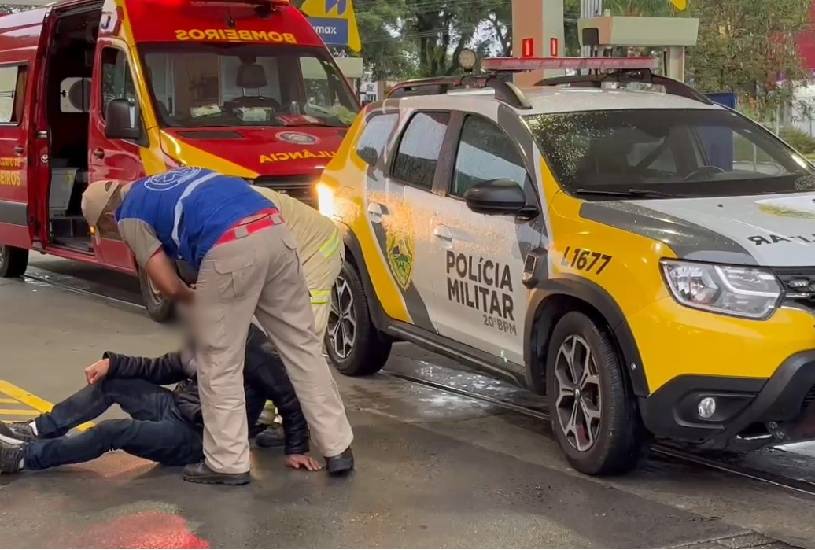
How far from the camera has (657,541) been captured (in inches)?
186

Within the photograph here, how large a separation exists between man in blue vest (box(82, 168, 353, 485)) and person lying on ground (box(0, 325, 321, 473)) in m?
0.16

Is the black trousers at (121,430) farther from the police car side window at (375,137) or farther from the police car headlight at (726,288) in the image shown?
the police car side window at (375,137)

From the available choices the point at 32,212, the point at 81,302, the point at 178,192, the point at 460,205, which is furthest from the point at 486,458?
the point at 32,212

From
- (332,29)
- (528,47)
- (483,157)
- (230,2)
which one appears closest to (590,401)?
(483,157)

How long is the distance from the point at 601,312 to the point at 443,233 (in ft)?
4.80

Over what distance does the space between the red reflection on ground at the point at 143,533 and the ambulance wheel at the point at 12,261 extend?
26.5 feet

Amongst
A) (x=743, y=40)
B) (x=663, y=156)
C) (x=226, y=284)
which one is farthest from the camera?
(x=743, y=40)

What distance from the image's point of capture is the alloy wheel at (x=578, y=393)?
5.45 metres

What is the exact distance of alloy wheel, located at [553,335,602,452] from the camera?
545cm

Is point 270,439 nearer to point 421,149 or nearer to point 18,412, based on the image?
point 18,412

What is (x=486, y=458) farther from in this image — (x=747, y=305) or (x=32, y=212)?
(x=32, y=212)

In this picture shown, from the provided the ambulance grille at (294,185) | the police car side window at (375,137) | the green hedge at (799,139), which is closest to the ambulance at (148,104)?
the ambulance grille at (294,185)

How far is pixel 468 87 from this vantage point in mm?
7027

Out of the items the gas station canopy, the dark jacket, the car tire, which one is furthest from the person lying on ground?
the gas station canopy
